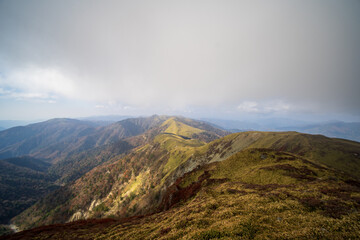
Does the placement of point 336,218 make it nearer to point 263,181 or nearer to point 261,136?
point 263,181

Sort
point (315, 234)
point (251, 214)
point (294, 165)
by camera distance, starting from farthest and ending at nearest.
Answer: point (294, 165) → point (251, 214) → point (315, 234)

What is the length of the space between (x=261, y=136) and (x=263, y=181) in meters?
127

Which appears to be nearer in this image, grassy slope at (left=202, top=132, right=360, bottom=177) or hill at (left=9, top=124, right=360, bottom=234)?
hill at (left=9, top=124, right=360, bottom=234)

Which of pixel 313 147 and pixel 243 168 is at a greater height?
pixel 243 168

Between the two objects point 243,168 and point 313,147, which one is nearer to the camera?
point 243,168

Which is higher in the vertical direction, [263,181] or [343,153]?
[263,181]

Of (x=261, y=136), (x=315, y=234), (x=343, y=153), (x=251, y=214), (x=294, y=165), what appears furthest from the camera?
(x=261, y=136)

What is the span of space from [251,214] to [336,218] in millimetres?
10683

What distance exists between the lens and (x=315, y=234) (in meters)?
14.5

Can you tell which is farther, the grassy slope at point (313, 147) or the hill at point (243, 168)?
the grassy slope at point (313, 147)

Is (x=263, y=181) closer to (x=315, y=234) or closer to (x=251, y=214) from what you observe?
(x=251, y=214)

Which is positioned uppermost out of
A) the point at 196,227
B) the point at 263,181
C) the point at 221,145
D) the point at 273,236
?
the point at 273,236

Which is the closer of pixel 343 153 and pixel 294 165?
pixel 294 165

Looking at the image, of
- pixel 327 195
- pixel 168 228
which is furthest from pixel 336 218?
pixel 168 228
